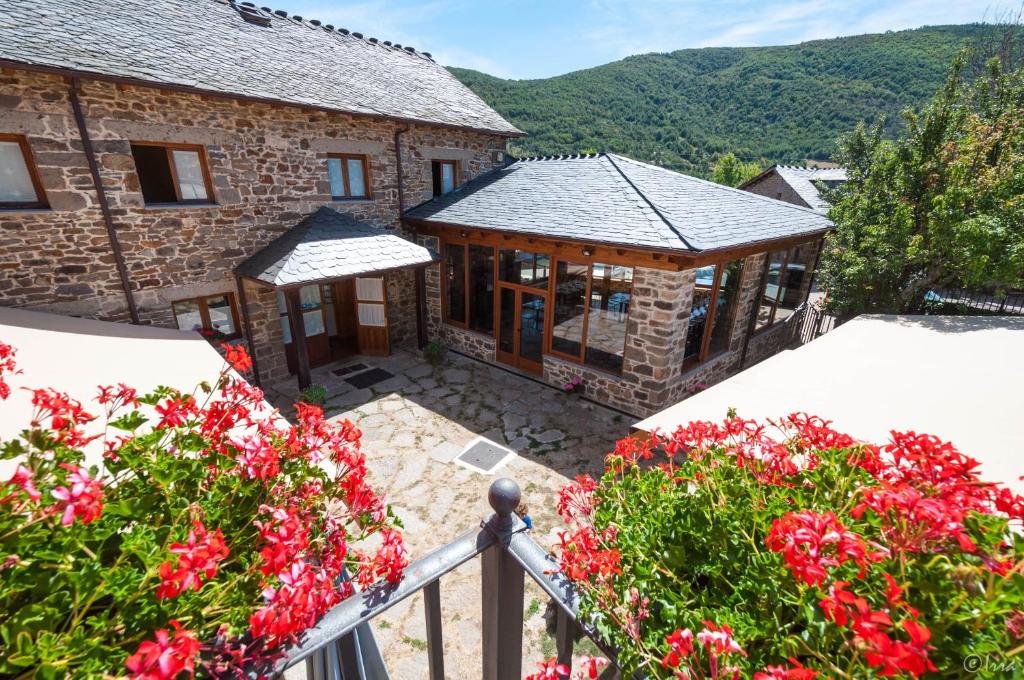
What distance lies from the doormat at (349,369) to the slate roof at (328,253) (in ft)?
10.2

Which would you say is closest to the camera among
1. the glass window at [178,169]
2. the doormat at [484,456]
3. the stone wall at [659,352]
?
the doormat at [484,456]

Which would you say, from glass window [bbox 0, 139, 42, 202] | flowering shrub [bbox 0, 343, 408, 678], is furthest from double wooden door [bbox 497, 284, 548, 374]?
flowering shrub [bbox 0, 343, 408, 678]

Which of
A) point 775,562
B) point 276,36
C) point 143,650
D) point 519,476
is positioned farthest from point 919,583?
point 276,36

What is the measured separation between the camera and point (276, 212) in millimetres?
9891

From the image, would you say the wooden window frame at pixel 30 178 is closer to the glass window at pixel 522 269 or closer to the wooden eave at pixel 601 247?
the wooden eave at pixel 601 247

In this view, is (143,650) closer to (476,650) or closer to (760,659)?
(760,659)

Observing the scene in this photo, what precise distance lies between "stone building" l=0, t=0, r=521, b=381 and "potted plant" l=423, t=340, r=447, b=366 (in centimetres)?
133

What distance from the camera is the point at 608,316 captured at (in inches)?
518

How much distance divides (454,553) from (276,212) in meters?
10.5

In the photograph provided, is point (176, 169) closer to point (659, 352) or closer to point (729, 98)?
point (659, 352)

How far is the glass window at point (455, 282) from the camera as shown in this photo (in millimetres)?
12264

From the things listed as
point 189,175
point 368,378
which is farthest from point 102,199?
point 368,378

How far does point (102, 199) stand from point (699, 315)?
42.6ft

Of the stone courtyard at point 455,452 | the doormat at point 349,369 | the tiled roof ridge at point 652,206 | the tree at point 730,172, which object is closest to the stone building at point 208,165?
the doormat at point 349,369
